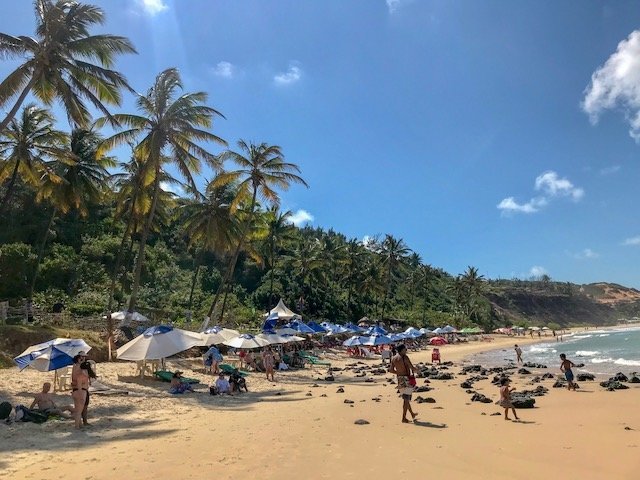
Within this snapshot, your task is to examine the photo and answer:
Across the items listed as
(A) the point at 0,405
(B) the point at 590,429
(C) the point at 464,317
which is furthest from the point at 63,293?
(C) the point at 464,317

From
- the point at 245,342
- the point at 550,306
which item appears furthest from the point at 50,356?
the point at 550,306

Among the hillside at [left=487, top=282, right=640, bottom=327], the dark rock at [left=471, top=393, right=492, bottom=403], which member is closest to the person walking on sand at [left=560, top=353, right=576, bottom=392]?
the dark rock at [left=471, top=393, right=492, bottom=403]

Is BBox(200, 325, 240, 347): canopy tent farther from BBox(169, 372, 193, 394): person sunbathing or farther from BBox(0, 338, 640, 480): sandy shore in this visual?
BBox(0, 338, 640, 480): sandy shore

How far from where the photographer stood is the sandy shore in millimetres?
6777

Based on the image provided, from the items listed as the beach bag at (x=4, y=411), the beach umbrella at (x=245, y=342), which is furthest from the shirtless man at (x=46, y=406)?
the beach umbrella at (x=245, y=342)

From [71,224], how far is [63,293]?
12660 mm

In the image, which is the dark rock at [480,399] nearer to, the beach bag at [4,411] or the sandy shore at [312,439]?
the sandy shore at [312,439]

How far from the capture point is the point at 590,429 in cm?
1008

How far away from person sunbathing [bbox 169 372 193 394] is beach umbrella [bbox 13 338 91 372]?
10.8 ft

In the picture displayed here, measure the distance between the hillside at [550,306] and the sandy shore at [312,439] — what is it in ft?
298

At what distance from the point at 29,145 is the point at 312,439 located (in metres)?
20.7

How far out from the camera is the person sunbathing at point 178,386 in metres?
14.7

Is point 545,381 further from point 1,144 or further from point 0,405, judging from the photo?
point 1,144

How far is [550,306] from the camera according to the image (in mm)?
126812
